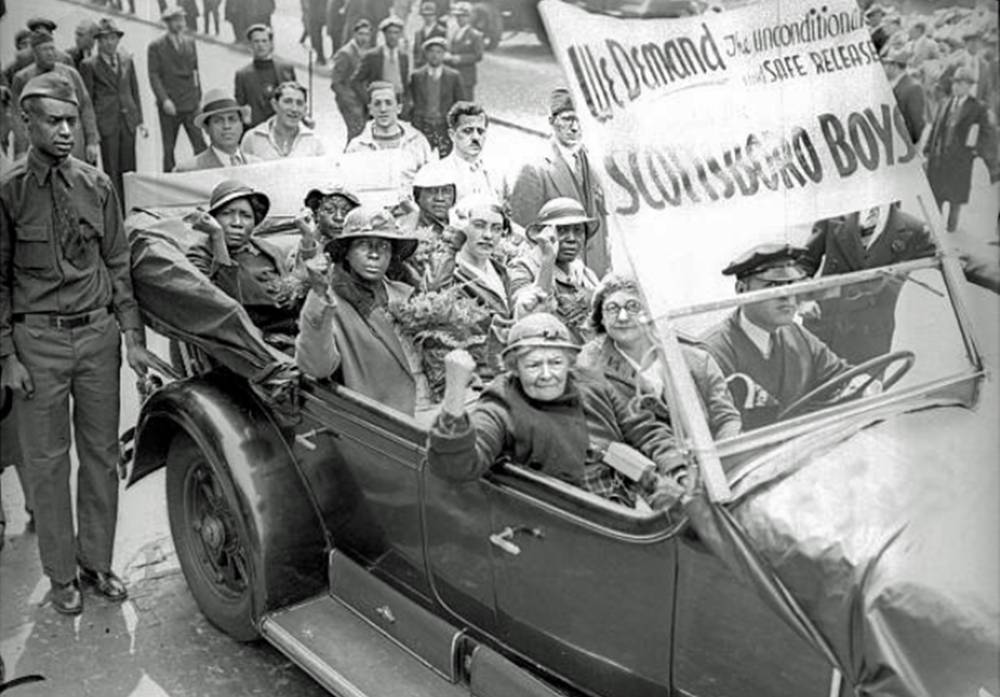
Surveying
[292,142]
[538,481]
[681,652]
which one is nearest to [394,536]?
[538,481]

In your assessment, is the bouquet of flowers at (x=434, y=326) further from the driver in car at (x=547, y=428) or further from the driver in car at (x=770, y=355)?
the driver in car at (x=770, y=355)

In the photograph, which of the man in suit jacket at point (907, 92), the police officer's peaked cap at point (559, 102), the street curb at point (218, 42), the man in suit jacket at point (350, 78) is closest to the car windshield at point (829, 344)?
the man in suit jacket at point (907, 92)

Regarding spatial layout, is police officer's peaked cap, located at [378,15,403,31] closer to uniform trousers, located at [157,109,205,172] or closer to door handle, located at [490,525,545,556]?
uniform trousers, located at [157,109,205,172]

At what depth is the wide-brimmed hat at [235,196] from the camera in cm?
414

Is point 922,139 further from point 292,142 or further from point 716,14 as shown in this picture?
point 292,142

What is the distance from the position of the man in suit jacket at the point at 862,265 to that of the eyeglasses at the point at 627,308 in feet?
1.97

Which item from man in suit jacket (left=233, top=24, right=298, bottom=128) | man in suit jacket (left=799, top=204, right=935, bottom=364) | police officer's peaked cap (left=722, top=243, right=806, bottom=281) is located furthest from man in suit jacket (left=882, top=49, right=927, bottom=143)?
man in suit jacket (left=233, top=24, right=298, bottom=128)

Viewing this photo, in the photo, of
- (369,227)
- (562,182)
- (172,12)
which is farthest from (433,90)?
(369,227)

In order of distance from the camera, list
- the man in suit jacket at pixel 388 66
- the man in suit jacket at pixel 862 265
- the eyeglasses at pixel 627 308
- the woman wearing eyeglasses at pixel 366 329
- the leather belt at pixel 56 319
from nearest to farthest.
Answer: the man in suit jacket at pixel 862 265, the eyeglasses at pixel 627 308, the woman wearing eyeglasses at pixel 366 329, the leather belt at pixel 56 319, the man in suit jacket at pixel 388 66

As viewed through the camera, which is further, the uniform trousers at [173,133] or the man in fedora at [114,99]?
the uniform trousers at [173,133]

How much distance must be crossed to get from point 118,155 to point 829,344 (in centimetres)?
285

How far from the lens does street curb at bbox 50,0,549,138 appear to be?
12.9ft

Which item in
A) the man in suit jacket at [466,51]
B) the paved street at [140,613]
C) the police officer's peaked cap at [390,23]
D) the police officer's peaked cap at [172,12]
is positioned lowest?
the paved street at [140,613]

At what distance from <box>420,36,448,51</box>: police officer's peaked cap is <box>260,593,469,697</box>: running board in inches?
123
